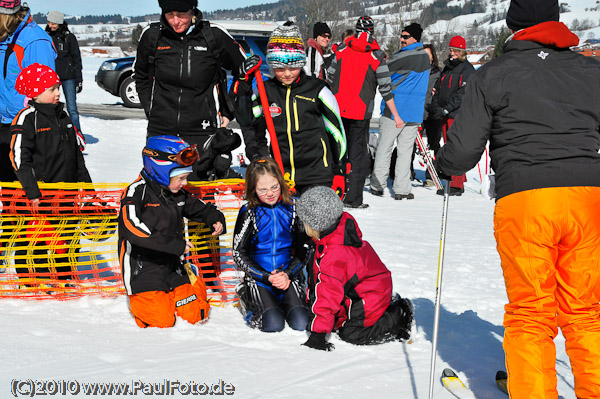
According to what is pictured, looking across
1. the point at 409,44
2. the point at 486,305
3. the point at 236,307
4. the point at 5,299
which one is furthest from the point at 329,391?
the point at 409,44

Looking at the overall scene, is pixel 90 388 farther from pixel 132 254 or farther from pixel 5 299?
pixel 5 299

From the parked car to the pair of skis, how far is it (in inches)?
495

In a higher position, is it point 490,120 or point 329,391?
point 490,120

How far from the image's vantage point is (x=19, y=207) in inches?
179

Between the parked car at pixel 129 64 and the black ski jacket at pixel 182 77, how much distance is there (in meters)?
10.3

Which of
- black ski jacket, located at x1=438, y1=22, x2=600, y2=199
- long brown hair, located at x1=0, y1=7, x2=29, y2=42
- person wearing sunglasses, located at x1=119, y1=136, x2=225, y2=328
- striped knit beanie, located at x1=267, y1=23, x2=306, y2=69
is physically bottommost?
person wearing sunglasses, located at x1=119, y1=136, x2=225, y2=328

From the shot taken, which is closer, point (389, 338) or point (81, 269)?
point (389, 338)

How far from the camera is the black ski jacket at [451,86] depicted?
8477mm

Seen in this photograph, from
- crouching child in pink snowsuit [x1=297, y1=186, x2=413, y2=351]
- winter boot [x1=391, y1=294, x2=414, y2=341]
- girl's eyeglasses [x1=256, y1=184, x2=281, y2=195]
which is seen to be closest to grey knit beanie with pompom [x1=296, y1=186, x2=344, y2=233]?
Answer: crouching child in pink snowsuit [x1=297, y1=186, x2=413, y2=351]

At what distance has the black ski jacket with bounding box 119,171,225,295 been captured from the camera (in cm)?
392

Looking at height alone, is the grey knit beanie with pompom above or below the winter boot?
above

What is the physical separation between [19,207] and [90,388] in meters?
2.13

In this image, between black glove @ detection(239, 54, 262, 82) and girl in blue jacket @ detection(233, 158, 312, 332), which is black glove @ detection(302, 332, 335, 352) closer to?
girl in blue jacket @ detection(233, 158, 312, 332)

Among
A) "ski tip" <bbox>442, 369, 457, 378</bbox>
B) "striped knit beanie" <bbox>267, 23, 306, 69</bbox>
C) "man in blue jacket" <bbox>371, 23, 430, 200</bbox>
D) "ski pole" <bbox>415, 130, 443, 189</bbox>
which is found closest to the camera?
"ski tip" <bbox>442, 369, 457, 378</bbox>
